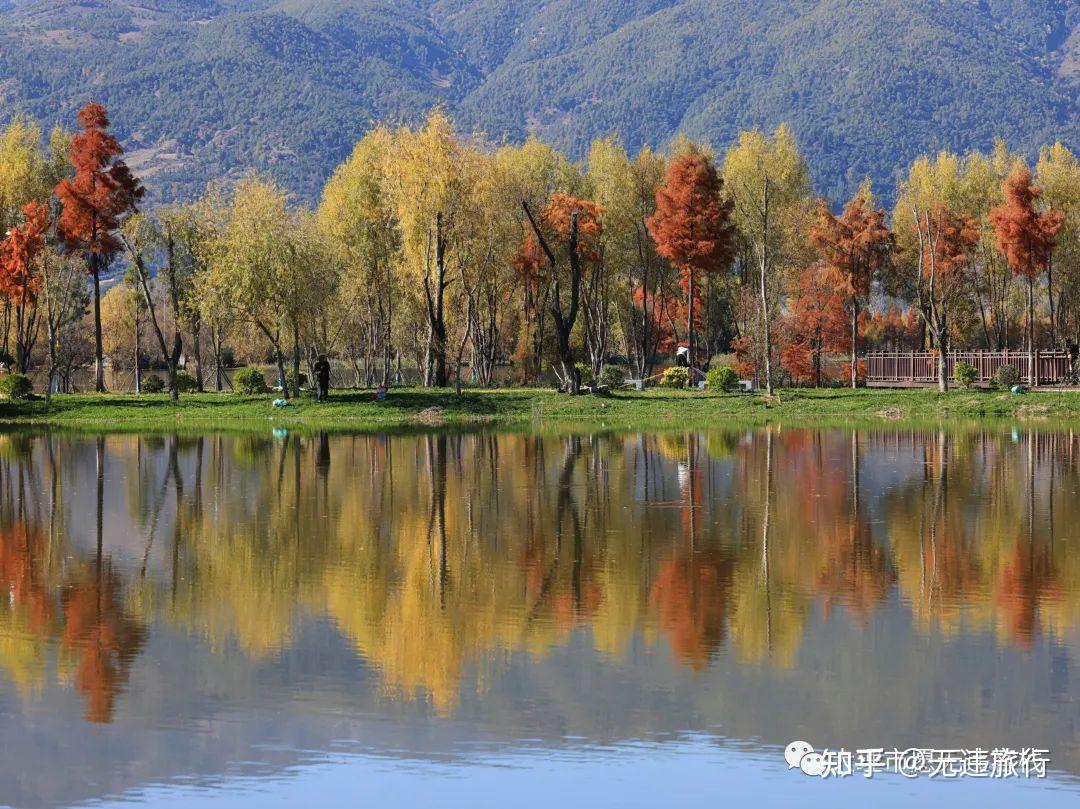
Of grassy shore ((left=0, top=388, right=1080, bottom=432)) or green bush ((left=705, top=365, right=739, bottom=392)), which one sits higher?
green bush ((left=705, top=365, right=739, bottom=392))

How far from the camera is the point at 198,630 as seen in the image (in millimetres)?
13680

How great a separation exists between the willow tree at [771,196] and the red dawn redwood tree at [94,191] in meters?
26.6

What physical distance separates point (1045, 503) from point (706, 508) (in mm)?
5274

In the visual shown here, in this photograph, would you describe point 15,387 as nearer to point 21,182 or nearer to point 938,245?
point 21,182

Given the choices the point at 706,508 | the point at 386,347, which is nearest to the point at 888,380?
the point at 386,347

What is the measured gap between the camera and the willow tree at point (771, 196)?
220 feet

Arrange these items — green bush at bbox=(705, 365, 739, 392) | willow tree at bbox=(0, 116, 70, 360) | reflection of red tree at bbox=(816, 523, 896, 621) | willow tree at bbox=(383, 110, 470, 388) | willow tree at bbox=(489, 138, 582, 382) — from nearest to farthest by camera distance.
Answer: reflection of red tree at bbox=(816, 523, 896, 621) < willow tree at bbox=(383, 110, 470, 388) < green bush at bbox=(705, 365, 739, 392) < willow tree at bbox=(0, 116, 70, 360) < willow tree at bbox=(489, 138, 582, 382)

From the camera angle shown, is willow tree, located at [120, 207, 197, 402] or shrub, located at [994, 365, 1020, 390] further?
willow tree, located at [120, 207, 197, 402]

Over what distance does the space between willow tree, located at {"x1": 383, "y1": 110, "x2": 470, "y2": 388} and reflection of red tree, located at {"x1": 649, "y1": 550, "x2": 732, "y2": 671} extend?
1442 inches

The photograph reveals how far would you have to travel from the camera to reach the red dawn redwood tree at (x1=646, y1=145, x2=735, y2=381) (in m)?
60.9

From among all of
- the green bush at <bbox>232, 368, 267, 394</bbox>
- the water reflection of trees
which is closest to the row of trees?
the green bush at <bbox>232, 368, 267, 394</bbox>

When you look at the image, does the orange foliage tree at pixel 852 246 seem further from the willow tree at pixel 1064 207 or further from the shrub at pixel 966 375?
the willow tree at pixel 1064 207

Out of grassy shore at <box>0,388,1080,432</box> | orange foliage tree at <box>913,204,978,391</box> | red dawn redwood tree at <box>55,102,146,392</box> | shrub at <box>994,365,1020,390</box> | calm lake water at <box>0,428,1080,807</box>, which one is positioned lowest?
calm lake water at <box>0,428,1080,807</box>

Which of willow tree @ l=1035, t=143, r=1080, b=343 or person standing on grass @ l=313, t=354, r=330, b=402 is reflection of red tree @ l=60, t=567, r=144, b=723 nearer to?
person standing on grass @ l=313, t=354, r=330, b=402
